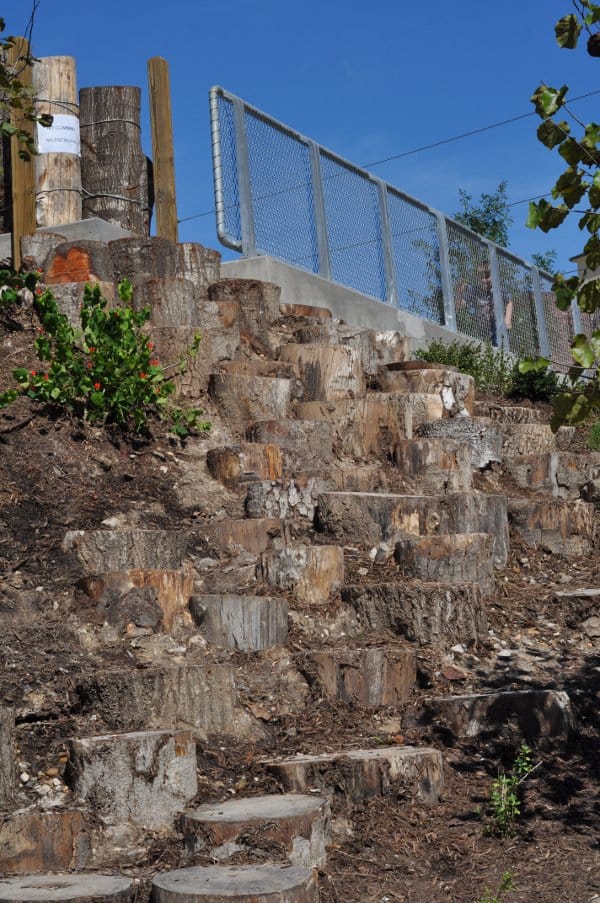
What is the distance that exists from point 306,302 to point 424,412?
2542 millimetres

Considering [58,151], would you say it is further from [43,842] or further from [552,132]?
[552,132]

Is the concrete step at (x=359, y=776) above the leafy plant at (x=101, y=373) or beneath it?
beneath

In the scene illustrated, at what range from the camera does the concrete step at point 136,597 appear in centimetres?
548

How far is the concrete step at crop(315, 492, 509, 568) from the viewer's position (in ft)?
22.4

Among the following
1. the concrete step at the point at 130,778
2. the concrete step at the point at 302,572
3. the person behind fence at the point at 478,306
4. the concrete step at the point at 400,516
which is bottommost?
the concrete step at the point at 130,778

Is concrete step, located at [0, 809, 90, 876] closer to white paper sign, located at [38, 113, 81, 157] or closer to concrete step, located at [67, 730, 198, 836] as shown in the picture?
concrete step, located at [67, 730, 198, 836]

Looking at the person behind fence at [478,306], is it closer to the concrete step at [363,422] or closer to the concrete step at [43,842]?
the concrete step at [363,422]

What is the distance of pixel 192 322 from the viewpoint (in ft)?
28.6

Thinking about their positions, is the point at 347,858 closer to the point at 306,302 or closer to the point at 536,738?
the point at 536,738

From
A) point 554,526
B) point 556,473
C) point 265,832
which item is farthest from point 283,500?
point 265,832

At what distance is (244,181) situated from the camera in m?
10.4

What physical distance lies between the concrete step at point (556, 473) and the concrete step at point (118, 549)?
326 centimetres

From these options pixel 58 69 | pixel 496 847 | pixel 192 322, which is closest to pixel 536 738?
pixel 496 847

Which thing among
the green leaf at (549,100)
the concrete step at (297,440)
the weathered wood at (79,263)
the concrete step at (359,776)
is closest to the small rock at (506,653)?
the concrete step at (359,776)
